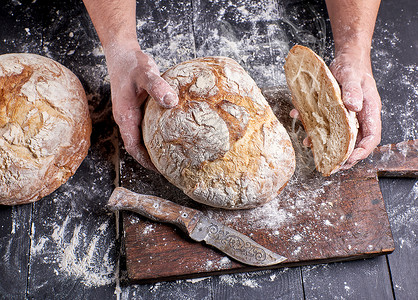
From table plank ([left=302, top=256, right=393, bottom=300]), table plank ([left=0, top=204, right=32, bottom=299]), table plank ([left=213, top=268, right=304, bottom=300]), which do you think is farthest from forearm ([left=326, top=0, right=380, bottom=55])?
table plank ([left=0, top=204, right=32, bottom=299])

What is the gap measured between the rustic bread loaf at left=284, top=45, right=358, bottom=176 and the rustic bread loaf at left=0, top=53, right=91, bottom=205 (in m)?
1.08

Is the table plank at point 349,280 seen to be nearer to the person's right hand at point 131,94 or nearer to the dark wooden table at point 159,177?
the dark wooden table at point 159,177

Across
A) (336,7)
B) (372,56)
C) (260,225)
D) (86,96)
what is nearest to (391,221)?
(260,225)

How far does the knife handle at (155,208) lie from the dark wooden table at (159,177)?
0.43 ft

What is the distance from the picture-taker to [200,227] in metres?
1.82

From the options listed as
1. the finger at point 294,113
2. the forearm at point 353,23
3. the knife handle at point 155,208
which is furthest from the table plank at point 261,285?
the forearm at point 353,23

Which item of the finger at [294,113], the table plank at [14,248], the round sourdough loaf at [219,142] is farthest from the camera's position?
the finger at [294,113]

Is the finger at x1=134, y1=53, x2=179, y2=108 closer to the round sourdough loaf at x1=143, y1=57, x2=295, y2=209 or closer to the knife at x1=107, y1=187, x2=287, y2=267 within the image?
the round sourdough loaf at x1=143, y1=57, x2=295, y2=209

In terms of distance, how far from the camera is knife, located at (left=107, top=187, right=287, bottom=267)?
1.80 m

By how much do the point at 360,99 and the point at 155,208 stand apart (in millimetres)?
1059

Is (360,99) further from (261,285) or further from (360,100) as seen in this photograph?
(261,285)

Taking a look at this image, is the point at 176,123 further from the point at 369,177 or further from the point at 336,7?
the point at 336,7

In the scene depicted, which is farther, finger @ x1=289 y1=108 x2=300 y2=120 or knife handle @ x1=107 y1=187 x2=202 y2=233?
finger @ x1=289 y1=108 x2=300 y2=120

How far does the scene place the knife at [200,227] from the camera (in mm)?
1797
